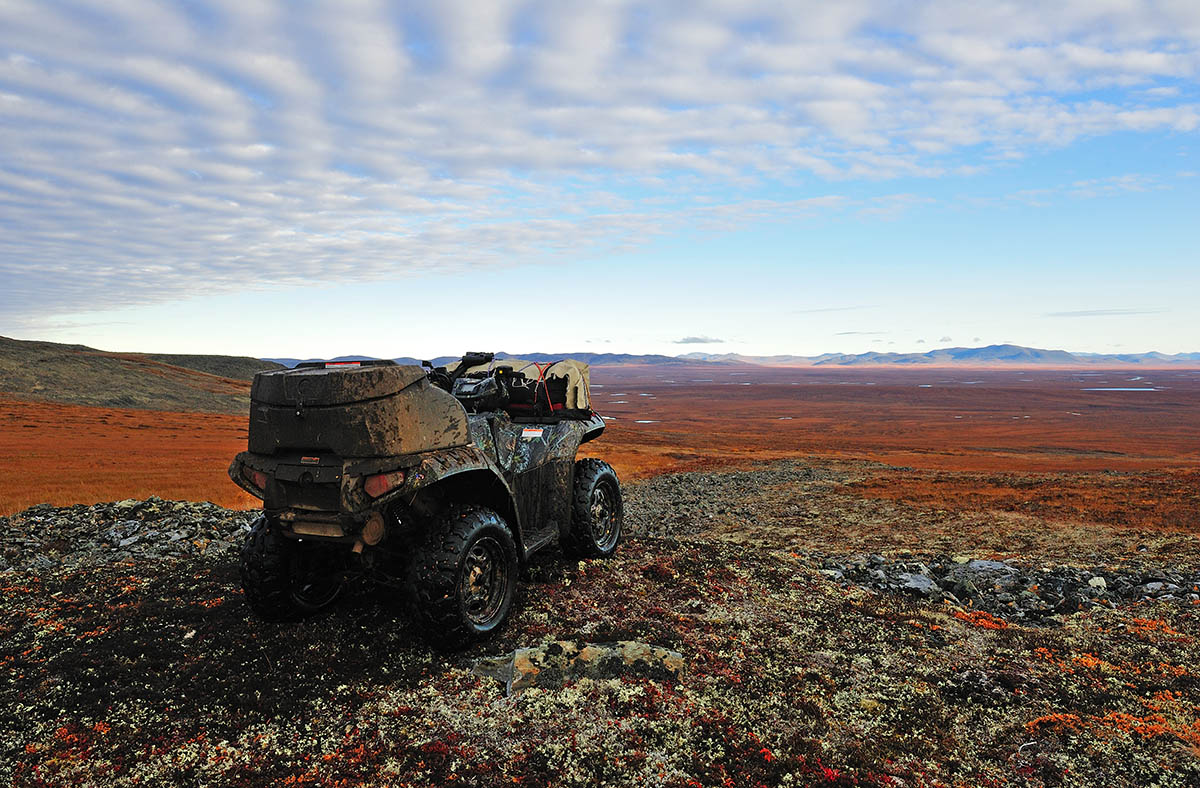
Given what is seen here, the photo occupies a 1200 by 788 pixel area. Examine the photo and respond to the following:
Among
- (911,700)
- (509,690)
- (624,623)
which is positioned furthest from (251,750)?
(911,700)

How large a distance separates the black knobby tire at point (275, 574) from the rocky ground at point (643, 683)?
203mm

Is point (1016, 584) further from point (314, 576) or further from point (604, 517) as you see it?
point (314, 576)

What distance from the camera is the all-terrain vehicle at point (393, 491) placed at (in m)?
4.47

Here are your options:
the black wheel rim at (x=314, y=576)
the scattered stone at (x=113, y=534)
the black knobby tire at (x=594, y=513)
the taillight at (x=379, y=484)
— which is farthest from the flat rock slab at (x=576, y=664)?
the scattered stone at (x=113, y=534)

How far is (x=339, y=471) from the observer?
4.39 m

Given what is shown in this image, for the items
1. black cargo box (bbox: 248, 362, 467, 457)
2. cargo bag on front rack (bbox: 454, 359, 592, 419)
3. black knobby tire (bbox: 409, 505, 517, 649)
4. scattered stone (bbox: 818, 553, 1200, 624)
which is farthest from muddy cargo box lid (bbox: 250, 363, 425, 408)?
scattered stone (bbox: 818, 553, 1200, 624)

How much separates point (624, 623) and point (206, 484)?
19.4 meters

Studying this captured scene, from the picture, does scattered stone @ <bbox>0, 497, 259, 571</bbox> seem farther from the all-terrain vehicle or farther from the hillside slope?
the hillside slope

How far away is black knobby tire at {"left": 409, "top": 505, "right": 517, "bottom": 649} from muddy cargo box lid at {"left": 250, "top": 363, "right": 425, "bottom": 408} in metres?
1.17

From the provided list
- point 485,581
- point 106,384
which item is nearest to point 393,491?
point 485,581

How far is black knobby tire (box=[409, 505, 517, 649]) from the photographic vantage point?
Answer: 466 cm

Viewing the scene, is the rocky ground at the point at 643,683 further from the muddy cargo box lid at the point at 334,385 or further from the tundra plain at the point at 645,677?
the muddy cargo box lid at the point at 334,385

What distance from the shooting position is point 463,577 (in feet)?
15.9

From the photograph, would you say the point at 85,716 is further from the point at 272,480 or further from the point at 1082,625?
the point at 1082,625
